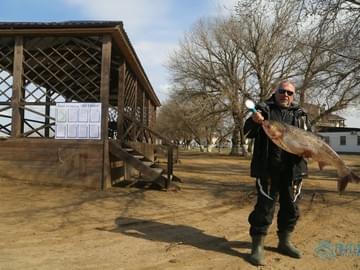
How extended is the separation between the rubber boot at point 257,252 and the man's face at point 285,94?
5.45ft

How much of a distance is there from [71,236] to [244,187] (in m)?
7.26

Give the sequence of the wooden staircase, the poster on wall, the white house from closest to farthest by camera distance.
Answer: the wooden staircase < the poster on wall < the white house

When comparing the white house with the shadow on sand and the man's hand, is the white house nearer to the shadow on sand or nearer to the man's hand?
the shadow on sand

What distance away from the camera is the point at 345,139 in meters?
67.9

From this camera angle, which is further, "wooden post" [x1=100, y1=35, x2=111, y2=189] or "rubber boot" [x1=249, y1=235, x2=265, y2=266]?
"wooden post" [x1=100, y1=35, x2=111, y2=189]

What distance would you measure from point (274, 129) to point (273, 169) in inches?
24.7

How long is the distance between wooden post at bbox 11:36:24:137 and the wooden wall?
0.44 metres

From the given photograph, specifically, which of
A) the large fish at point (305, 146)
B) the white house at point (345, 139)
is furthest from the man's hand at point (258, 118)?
the white house at point (345, 139)

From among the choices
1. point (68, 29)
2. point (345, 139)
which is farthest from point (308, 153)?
point (345, 139)

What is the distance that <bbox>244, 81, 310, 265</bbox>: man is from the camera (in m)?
5.23

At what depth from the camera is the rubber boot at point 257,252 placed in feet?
16.5

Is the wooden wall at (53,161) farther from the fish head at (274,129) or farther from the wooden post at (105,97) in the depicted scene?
the fish head at (274,129)

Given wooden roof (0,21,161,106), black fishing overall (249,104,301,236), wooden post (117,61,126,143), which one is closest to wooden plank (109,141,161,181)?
wooden post (117,61,126,143)

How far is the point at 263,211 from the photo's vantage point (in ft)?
17.2
